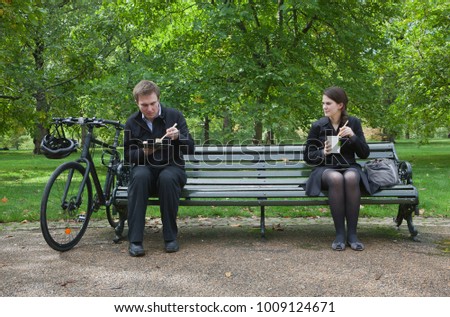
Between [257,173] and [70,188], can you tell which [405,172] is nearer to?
[257,173]

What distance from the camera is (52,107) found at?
11.5 metres

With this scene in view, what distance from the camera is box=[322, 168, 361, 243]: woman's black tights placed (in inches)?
177

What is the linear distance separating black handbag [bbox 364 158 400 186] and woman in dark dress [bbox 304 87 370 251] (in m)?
0.10

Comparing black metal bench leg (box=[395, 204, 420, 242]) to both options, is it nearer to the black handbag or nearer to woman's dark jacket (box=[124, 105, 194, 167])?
the black handbag

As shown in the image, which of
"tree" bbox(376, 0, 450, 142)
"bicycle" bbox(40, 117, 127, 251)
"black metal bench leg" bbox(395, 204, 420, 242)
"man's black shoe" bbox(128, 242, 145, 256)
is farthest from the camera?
"tree" bbox(376, 0, 450, 142)

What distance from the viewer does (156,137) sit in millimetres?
4703

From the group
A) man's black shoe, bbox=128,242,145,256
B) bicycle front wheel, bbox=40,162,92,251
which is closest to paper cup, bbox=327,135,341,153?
man's black shoe, bbox=128,242,145,256

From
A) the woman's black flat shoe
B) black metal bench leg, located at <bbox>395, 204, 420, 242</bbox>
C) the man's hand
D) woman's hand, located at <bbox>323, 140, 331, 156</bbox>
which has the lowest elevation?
the woman's black flat shoe

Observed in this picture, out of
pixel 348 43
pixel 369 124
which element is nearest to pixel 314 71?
pixel 348 43

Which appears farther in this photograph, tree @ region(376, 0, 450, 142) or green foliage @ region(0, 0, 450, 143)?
tree @ region(376, 0, 450, 142)

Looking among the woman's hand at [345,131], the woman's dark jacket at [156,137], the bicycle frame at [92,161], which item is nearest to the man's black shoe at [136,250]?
the bicycle frame at [92,161]

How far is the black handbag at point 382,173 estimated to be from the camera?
4.68 meters

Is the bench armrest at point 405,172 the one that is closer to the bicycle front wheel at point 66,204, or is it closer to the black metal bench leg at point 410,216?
the black metal bench leg at point 410,216

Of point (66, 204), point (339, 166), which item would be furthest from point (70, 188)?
point (339, 166)
